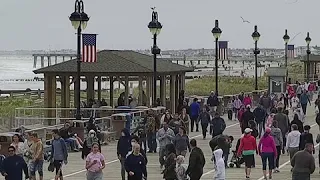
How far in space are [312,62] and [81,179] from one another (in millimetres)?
51147

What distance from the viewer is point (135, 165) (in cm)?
1573

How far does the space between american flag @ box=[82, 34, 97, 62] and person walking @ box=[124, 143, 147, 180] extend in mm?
14851

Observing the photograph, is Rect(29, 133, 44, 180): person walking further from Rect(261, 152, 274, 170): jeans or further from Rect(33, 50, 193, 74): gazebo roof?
Rect(33, 50, 193, 74): gazebo roof

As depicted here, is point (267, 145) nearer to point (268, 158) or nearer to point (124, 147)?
point (268, 158)

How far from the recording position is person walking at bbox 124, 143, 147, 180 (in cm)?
1573

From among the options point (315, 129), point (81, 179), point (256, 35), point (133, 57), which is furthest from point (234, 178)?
point (256, 35)

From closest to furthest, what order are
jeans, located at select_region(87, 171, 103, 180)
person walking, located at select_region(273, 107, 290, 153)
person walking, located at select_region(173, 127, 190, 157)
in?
jeans, located at select_region(87, 171, 103, 180) → person walking, located at select_region(173, 127, 190, 157) → person walking, located at select_region(273, 107, 290, 153)

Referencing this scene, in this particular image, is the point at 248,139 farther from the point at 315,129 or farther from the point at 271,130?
the point at 315,129

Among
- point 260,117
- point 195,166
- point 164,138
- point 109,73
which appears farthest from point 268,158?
point 109,73

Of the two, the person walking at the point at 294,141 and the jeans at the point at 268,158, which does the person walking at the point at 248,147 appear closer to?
the jeans at the point at 268,158

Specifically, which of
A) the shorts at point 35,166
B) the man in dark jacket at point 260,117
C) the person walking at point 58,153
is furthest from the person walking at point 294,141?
the man in dark jacket at point 260,117


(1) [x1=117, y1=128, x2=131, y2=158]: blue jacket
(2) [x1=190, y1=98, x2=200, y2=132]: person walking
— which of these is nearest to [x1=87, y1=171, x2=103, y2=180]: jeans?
(1) [x1=117, y1=128, x2=131, y2=158]: blue jacket

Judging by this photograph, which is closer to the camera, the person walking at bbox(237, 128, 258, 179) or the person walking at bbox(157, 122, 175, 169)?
the person walking at bbox(237, 128, 258, 179)

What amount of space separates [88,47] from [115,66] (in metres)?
6.92
